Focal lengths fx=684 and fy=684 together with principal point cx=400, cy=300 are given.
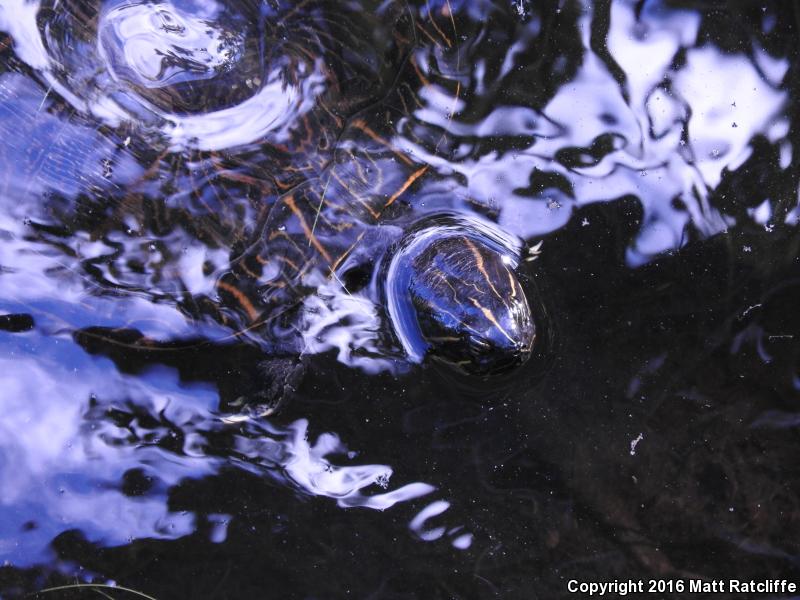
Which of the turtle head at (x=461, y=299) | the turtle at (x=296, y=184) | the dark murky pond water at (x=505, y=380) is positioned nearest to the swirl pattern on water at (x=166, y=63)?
the turtle at (x=296, y=184)

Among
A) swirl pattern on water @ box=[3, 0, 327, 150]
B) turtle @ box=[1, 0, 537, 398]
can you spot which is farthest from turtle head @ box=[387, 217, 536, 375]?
swirl pattern on water @ box=[3, 0, 327, 150]

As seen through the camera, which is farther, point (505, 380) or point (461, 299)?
point (505, 380)

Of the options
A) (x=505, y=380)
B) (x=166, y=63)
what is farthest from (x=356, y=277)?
(x=166, y=63)

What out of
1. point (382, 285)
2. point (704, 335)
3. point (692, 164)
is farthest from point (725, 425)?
point (382, 285)

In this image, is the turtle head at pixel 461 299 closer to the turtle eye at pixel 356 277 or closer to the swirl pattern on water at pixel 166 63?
the turtle eye at pixel 356 277

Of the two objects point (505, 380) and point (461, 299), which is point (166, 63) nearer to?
point (461, 299)

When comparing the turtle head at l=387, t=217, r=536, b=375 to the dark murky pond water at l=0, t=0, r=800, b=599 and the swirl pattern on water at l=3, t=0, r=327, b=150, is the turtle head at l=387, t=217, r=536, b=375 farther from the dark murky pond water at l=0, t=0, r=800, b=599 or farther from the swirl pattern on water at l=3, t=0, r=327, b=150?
the swirl pattern on water at l=3, t=0, r=327, b=150
